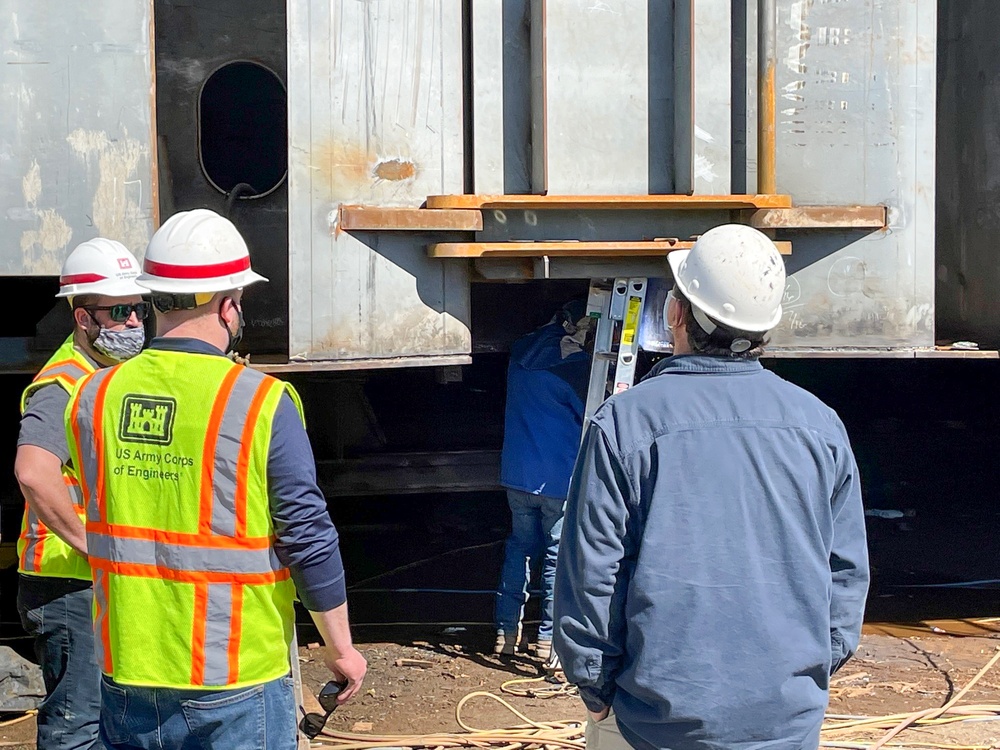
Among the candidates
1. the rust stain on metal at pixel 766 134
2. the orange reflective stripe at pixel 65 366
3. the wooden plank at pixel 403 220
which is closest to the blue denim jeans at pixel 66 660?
the orange reflective stripe at pixel 65 366

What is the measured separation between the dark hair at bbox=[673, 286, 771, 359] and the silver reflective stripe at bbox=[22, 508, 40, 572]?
84.0 inches

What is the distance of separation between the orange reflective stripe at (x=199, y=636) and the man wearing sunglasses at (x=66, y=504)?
34.6 inches

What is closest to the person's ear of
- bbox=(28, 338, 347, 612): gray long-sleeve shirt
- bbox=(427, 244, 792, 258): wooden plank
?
bbox=(28, 338, 347, 612): gray long-sleeve shirt

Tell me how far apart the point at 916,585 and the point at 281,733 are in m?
5.55

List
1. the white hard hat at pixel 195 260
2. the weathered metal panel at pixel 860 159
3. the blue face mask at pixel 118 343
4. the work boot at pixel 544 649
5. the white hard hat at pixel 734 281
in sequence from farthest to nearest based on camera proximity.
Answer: the work boot at pixel 544 649, the weathered metal panel at pixel 860 159, the blue face mask at pixel 118 343, the white hard hat at pixel 195 260, the white hard hat at pixel 734 281

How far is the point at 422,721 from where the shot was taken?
4.76 metres

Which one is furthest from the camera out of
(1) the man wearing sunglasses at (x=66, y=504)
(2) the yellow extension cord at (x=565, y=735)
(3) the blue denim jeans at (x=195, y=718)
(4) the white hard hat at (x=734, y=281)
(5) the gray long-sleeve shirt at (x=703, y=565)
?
(2) the yellow extension cord at (x=565, y=735)

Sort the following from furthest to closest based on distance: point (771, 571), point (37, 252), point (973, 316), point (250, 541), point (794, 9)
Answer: point (973, 316)
point (794, 9)
point (37, 252)
point (250, 541)
point (771, 571)

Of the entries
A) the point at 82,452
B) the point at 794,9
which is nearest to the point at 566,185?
the point at 794,9

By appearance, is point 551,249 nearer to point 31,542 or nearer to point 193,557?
point 31,542

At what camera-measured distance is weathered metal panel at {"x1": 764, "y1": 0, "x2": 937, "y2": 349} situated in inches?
198

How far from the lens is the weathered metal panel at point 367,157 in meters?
4.62

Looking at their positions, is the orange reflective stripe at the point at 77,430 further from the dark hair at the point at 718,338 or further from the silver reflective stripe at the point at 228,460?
the dark hair at the point at 718,338

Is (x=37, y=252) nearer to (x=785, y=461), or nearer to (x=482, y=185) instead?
(x=482, y=185)
